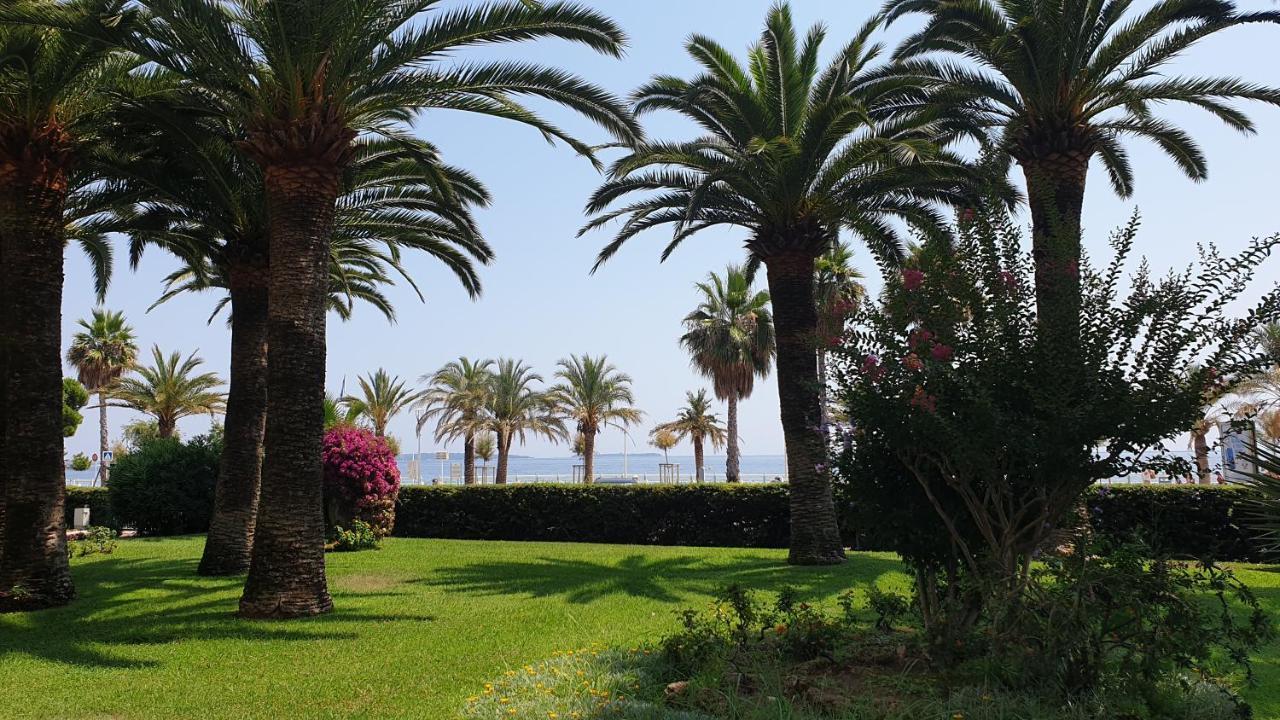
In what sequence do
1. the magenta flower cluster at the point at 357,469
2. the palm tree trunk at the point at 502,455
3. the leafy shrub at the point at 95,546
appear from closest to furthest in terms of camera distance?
the leafy shrub at the point at 95,546, the magenta flower cluster at the point at 357,469, the palm tree trunk at the point at 502,455

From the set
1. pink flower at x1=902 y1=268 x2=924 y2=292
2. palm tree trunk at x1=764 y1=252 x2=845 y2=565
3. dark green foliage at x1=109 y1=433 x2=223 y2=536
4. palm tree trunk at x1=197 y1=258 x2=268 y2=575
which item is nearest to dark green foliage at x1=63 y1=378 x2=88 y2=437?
dark green foliage at x1=109 y1=433 x2=223 y2=536

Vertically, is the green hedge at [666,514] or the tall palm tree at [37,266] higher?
the tall palm tree at [37,266]

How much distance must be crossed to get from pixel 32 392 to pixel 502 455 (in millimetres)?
39633

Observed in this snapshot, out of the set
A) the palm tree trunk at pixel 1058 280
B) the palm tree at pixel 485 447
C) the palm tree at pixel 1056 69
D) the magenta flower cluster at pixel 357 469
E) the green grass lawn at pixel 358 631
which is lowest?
the green grass lawn at pixel 358 631

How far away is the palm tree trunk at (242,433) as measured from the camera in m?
13.9

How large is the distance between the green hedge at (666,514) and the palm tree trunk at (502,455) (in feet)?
80.7

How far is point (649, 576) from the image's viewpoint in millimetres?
13680

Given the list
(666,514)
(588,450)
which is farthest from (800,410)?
(588,450)

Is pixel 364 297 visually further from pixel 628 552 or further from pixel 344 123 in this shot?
pixel 344 123

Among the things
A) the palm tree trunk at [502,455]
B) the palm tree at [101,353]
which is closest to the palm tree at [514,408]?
the palm tree trunk at [502,455]

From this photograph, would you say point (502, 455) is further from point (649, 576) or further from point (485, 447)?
point (649, 576)

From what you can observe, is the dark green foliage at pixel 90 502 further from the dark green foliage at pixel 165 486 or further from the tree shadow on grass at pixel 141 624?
the tree shadow on grass at pixel 141 624

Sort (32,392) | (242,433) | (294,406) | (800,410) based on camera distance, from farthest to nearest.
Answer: (800,410), (242,433), (32,392), (294,406)

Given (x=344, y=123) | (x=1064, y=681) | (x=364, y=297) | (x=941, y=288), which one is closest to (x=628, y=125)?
(x=344, y=123)
